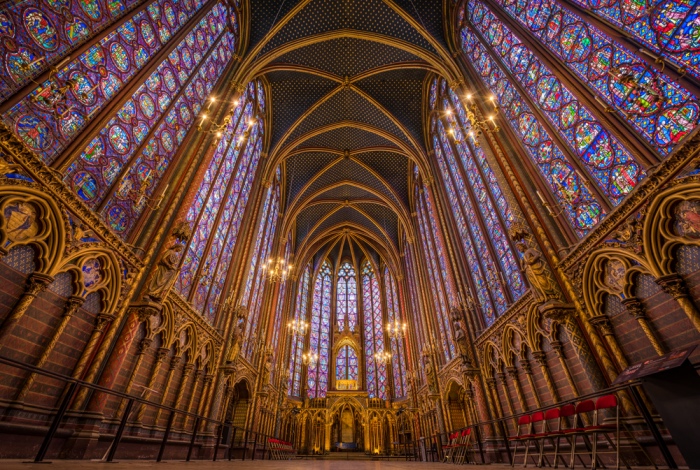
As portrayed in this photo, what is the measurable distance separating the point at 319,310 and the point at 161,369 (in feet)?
65.6

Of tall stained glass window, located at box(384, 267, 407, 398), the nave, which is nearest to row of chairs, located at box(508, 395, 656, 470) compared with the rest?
the nave

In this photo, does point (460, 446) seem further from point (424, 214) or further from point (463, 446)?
point (424, 214)

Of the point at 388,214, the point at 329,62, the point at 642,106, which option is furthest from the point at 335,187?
the point at 642,106

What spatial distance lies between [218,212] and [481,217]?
32.9 feet

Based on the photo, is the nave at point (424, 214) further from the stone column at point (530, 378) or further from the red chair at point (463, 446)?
the red chair at point (463, 446)

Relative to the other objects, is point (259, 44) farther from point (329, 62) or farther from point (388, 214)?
point (388, 214)

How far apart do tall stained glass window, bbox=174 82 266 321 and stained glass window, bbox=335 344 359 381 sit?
639 inches

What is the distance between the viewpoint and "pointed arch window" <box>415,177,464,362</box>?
1548 cm

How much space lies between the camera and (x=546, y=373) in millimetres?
8508

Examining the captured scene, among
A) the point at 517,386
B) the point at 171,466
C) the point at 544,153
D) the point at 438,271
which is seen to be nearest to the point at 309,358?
the point at 438,271

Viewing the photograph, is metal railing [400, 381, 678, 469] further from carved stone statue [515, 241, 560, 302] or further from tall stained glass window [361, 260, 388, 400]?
tall stained glass window [361, 260, 388, 400]

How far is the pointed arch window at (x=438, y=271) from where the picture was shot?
1548cm

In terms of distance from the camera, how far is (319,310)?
29.2m

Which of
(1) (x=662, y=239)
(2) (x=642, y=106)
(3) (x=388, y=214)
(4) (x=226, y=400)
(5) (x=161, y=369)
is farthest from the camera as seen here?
(3) (x=388, y=214)
